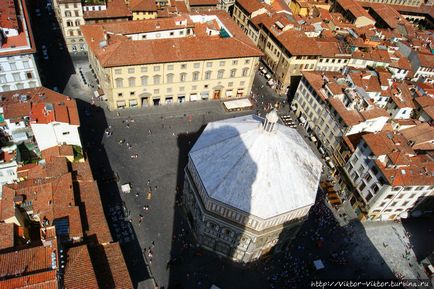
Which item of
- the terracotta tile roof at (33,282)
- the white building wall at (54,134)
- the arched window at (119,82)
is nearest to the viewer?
the terracotta tile roof at (33,282)

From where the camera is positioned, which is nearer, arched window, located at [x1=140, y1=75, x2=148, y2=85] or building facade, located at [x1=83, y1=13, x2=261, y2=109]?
building facade, located at [x1=83, y1=13, x2=261, y2=109]

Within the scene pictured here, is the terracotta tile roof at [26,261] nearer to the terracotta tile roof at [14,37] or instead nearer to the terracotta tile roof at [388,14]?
the terracotta tile roof at [14,37]

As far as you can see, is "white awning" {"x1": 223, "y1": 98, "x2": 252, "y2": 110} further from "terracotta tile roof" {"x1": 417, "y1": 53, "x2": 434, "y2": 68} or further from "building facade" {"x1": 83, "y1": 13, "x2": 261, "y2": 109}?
"terracotta tile roof" {"x1": 417, "y1": 53, "x2": 434, "y2": 68}

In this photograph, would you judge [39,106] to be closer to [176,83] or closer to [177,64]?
[177,64]

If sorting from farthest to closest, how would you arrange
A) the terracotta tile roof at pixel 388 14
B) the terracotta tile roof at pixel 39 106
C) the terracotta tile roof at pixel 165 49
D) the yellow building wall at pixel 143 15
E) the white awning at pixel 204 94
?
the terracotta tile roof at pixel 388 14 < the yellow building wall at pixel 143 15 < the white awning at pixel 204 94 < the terracotta tile roof at pixel 165 49 < the terracotta tile roof at pixel 39 106

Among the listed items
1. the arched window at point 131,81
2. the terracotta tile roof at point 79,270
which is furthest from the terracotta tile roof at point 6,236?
the arched window at point 131,81

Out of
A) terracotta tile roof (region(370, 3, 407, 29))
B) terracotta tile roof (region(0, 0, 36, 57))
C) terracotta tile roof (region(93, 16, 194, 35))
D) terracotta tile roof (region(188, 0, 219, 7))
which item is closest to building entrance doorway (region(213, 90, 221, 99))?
terracotta tile roof (region(93, 16, 194, 35))
